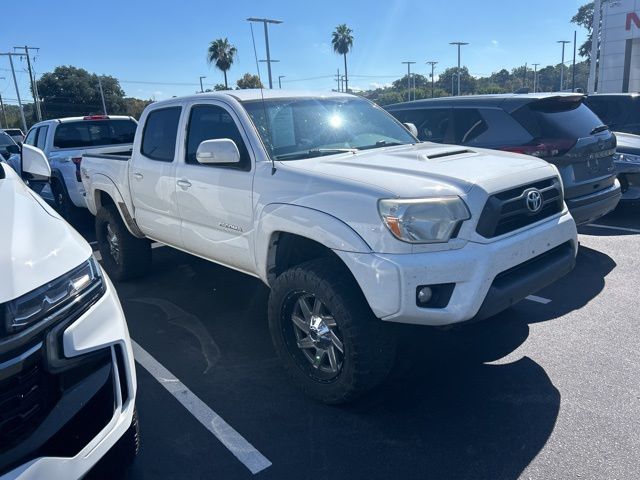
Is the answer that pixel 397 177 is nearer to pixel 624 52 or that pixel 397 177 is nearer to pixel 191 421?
pixel 191 421

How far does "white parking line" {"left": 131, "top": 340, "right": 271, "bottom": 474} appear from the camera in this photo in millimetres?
2854

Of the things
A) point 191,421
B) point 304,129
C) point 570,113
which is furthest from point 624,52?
point 191,421

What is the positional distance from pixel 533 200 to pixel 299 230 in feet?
4.81

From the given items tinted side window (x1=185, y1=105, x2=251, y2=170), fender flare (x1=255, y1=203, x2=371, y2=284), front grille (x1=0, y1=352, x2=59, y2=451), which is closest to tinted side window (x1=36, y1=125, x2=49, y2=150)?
tinted side window (x1=185, y1=105, x2=251, y2=170)

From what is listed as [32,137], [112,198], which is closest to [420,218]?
[112,198]

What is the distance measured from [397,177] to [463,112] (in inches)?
138

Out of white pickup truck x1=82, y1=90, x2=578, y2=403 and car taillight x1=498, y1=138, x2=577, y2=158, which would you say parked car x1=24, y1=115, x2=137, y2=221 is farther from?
car taillight x1=498, y1=138, x2=577, y2=158

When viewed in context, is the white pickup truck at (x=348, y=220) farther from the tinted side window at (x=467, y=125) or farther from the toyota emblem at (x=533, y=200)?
the tinted side window at (x=467, y=125)

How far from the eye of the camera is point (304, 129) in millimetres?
4113

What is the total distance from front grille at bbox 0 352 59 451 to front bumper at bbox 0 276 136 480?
18 millimetres

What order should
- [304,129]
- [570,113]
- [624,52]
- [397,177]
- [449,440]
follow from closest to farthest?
[449,440] < [397,177] < [304,129] < [570,113] < [624,52]

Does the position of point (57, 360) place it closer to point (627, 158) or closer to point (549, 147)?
point (549, 147)

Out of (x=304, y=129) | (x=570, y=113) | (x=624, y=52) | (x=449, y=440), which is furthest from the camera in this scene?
(x=624, y=52)

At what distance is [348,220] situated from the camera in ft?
9.99
